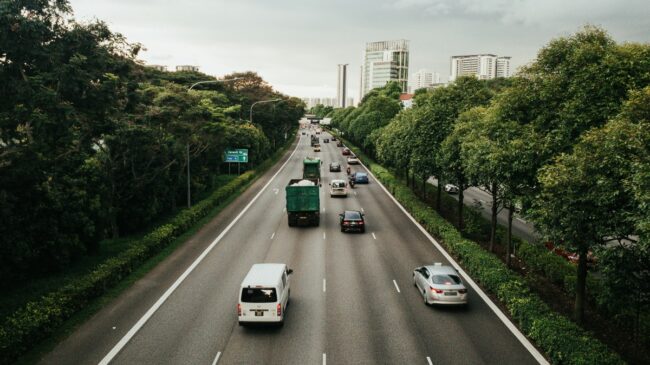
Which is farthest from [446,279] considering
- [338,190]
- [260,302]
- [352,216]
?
[338,190]

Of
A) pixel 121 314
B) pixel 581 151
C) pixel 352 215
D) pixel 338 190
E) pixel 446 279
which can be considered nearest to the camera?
→ pixel 581 151

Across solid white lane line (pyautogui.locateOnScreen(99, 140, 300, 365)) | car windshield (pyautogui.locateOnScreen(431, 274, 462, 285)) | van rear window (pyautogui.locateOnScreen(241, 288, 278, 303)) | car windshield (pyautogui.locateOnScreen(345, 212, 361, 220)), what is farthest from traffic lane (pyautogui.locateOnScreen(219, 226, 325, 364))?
car windshield (pyautogui.locateOnScreen(345, 212, 361, 220))

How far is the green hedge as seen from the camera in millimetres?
13875

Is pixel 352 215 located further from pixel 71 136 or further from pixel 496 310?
pixel 71 136

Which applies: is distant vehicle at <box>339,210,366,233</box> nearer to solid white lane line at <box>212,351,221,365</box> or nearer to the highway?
the highway

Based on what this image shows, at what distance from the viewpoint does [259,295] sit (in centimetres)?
1719

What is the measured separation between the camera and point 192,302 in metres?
20.5

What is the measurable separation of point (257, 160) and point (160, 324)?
198 ft

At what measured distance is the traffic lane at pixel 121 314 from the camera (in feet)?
51.4

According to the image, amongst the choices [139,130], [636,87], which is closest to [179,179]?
[139,130]

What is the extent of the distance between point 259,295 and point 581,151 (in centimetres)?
1180

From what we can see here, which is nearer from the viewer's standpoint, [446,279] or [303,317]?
[303,317]

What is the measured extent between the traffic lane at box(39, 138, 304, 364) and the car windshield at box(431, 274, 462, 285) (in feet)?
39.4

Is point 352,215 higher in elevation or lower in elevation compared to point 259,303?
higher
